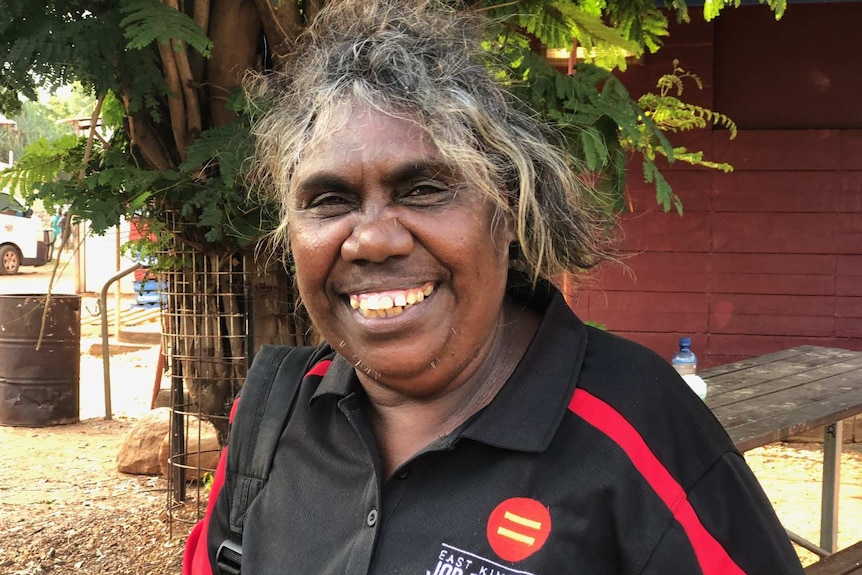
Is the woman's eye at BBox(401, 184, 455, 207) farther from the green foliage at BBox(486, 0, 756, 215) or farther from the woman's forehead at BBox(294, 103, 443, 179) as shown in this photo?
the green foliage at BBox(486, 0, 756, 215)

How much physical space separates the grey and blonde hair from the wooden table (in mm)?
1529

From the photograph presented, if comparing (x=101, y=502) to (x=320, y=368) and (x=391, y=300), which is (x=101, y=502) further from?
(x=391, y=300)

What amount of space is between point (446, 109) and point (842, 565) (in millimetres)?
2312

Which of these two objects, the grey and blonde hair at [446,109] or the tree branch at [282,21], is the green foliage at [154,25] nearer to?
the tree branch at [282,21]

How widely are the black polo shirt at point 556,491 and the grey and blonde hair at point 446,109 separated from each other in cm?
16

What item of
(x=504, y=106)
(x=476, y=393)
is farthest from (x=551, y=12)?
(x=476, y=393)

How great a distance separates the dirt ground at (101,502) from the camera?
161 inches

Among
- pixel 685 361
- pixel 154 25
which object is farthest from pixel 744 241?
pixel 154 25

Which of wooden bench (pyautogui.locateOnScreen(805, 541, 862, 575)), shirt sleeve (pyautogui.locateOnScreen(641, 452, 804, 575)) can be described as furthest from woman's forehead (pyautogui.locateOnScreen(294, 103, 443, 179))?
wooden bench (pyautogui.locateOnScreen(805, 541, 862, 575))

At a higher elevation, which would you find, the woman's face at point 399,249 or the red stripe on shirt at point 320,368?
the woman's face at point 399,249

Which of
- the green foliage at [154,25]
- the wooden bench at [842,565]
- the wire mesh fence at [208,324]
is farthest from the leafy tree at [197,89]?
the wooden bench at [842,565]

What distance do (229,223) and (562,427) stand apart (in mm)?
1929

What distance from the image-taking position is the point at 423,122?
1.31 metres

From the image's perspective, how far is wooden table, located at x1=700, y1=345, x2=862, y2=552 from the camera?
9.64ft
